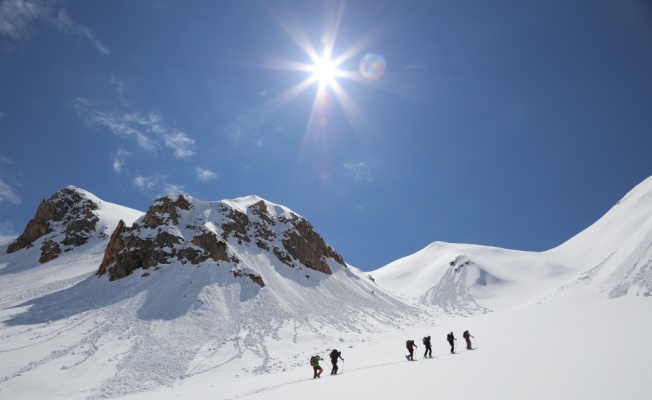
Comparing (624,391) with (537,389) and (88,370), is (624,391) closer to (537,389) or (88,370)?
(537,389)

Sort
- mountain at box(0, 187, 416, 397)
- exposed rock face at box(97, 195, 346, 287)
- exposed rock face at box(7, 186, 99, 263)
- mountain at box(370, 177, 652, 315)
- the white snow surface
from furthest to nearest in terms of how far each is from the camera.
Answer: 1. exposed rock face at box(7, 186, 99, 263)
2. mountain at box(370, 177, 652, 315)
3. exposed rock face at box(97, 195, 346, 287)
4. mountain at box(0, 187, 416, 397)
5. the white snow surface

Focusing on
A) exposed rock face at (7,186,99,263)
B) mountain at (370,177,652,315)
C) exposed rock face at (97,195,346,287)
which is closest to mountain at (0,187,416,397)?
exposed rock face at (97,195,346,287)

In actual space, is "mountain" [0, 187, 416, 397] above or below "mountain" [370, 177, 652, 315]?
below

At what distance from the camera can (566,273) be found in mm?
86938

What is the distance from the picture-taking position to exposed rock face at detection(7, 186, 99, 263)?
79.5 meters

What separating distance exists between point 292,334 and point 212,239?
2600 cm

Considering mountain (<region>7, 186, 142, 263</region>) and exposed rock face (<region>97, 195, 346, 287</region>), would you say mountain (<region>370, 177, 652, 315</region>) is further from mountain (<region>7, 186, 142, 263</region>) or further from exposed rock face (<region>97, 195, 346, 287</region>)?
mountain (<region>7, 186, 142, 263</region>)

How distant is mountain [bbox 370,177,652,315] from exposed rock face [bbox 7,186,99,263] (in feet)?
284

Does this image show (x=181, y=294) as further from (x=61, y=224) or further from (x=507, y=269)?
(x=507, y=269)

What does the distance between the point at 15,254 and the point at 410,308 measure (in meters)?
93.0

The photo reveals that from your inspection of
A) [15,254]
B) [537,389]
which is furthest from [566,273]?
[15,254]

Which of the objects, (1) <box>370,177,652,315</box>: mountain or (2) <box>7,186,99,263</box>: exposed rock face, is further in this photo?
(2) <box>7,186,99,263</box>: exposed rock face

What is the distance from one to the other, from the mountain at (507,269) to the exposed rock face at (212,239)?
3122 cm

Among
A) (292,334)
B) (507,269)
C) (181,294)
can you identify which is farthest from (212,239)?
(507,269)
